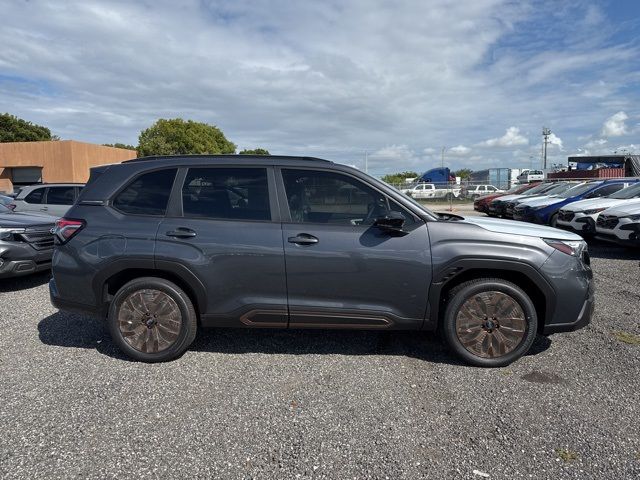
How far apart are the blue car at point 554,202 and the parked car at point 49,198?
12438mm

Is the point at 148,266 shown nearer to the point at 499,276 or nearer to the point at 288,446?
the point at 288,446

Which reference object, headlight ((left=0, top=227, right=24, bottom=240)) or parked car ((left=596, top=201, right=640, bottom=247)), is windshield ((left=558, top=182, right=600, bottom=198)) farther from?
headlight ((left=0, top=227, right=24, bottom=240))

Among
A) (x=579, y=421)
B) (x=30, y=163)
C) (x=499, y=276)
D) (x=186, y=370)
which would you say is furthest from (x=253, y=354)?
(x=30, y=163)

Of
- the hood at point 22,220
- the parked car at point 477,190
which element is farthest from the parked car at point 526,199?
the parked car at point 477,190

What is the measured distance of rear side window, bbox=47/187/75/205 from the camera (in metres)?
10.4

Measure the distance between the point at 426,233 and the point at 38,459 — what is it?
3.05 meters

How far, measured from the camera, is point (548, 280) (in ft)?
11.5

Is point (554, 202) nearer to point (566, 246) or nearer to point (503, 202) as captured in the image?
point (503, 202)

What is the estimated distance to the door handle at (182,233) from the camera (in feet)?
11.8

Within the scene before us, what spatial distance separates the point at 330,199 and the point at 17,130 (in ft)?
198

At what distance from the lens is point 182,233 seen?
3.61 metres

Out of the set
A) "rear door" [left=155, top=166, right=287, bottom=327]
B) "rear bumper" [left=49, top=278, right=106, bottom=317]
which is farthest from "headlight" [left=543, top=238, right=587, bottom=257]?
"rear bumper" [left=49, top=278, right=106, bottom=317]

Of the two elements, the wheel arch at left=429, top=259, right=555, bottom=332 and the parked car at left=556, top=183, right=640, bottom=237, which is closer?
the wheel arch at left=429, top=259, right=555, bottom=332

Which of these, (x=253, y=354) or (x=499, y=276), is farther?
(x=253, y=354)
